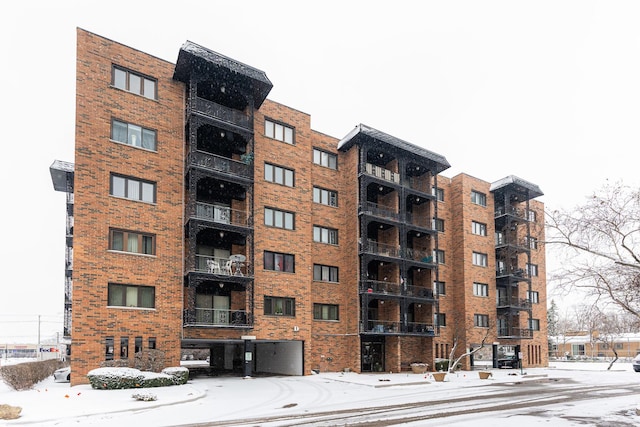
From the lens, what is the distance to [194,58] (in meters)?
27.9

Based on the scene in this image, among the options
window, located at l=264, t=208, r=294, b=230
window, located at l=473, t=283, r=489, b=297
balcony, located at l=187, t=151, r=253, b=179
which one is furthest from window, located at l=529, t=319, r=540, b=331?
balcony, located at l=187, t=151, r=253, b=179

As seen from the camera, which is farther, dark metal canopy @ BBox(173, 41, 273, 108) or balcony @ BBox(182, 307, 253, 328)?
dark metal canopy @ BBox(173, 41, 273, 108)

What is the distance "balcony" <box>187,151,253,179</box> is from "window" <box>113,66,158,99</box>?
4.05 m

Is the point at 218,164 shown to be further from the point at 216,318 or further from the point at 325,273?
the point at 325,273

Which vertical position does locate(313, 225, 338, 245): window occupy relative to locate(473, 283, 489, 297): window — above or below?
above

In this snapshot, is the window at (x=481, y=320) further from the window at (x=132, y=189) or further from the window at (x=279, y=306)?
the window at (x=132, y=189)

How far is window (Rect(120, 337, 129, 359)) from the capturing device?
2494 cm

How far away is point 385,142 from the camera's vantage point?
37906mm

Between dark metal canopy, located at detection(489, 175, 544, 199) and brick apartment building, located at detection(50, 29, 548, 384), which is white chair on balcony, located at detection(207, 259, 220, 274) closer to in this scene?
brick apartment building, located at detection(50, 29, 548, 384)

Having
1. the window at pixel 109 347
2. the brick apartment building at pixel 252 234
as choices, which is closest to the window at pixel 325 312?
the brick apartment building at pixel 252 234

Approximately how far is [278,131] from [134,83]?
31.4ft

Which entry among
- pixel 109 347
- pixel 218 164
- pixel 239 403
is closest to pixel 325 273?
pixel 218 164

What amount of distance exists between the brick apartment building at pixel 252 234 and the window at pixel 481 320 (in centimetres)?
27

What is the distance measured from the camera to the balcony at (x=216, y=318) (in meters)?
26.7
